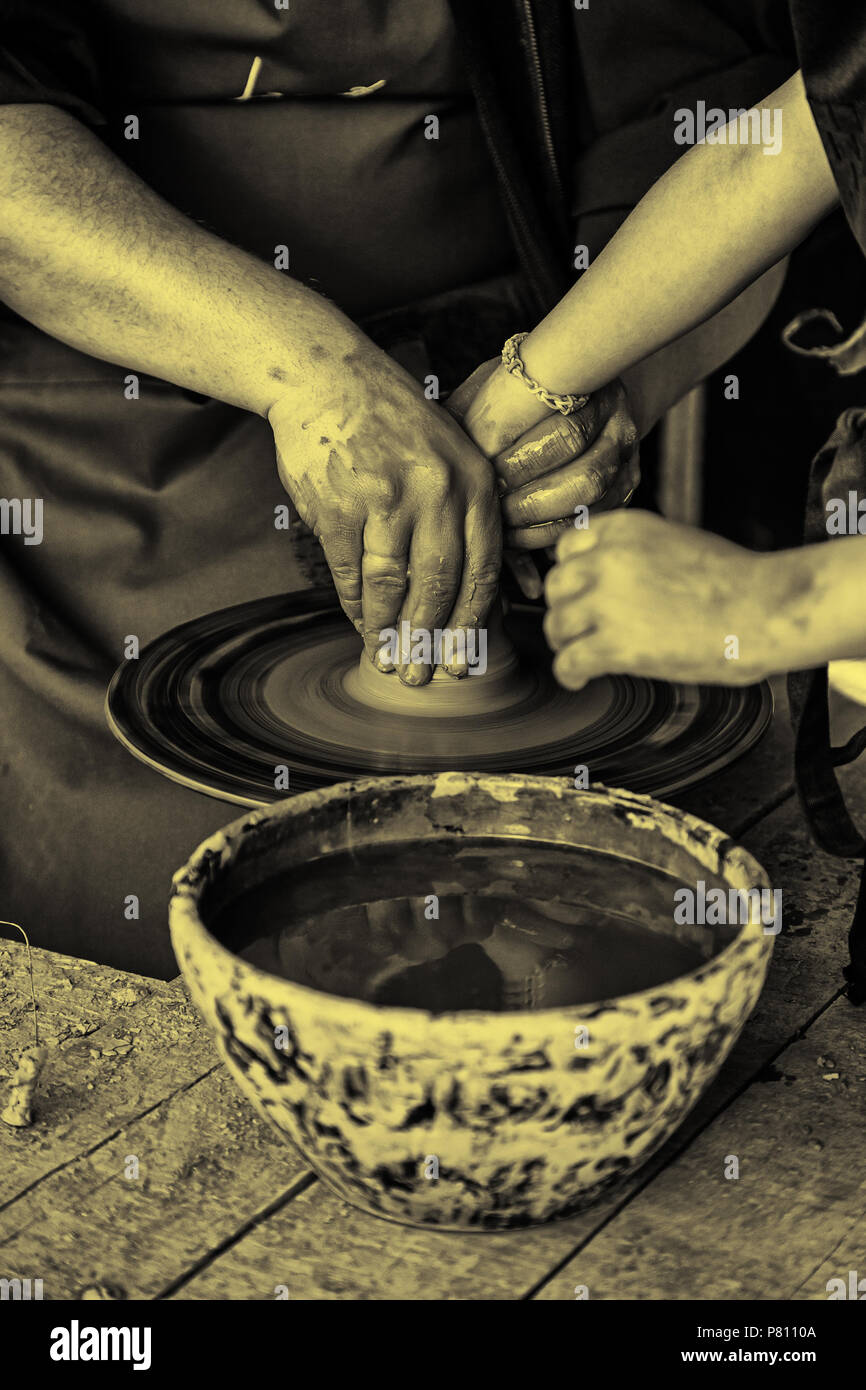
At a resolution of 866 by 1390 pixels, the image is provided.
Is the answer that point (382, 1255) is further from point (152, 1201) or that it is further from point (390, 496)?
point (390, 496)

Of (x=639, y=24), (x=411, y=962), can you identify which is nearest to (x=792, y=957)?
(x=411, y=962)

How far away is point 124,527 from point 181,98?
389 millimetres

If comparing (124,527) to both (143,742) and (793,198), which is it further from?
(793,198)

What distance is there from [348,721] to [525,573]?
27cm

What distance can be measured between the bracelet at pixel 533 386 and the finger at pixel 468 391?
31 millimetres

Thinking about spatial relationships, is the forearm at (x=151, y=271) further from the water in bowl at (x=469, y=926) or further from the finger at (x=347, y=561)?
the water in bowl at (x=469, y=926)

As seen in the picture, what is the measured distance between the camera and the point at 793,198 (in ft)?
3.00

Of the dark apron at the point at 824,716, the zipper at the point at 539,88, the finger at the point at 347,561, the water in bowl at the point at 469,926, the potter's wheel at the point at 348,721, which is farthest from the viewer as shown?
the zipper at the point at 539,88

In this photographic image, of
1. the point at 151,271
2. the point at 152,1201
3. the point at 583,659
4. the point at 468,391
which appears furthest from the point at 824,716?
the point at 151,271

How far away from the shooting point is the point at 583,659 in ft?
2.29

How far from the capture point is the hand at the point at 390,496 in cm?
107

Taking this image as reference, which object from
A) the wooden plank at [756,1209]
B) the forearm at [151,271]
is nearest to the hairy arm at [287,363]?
the forearm at [151,271]

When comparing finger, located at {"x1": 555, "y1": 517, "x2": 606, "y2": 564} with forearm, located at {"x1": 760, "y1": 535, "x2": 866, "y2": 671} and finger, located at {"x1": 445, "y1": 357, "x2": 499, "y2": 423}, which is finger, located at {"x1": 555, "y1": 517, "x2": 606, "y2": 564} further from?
finger, located at {"x1": 445, "y1": 357, "x2": 499, "y2": 423}

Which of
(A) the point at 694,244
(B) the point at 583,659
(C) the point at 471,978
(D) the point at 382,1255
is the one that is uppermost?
(A) the point at 694,244
